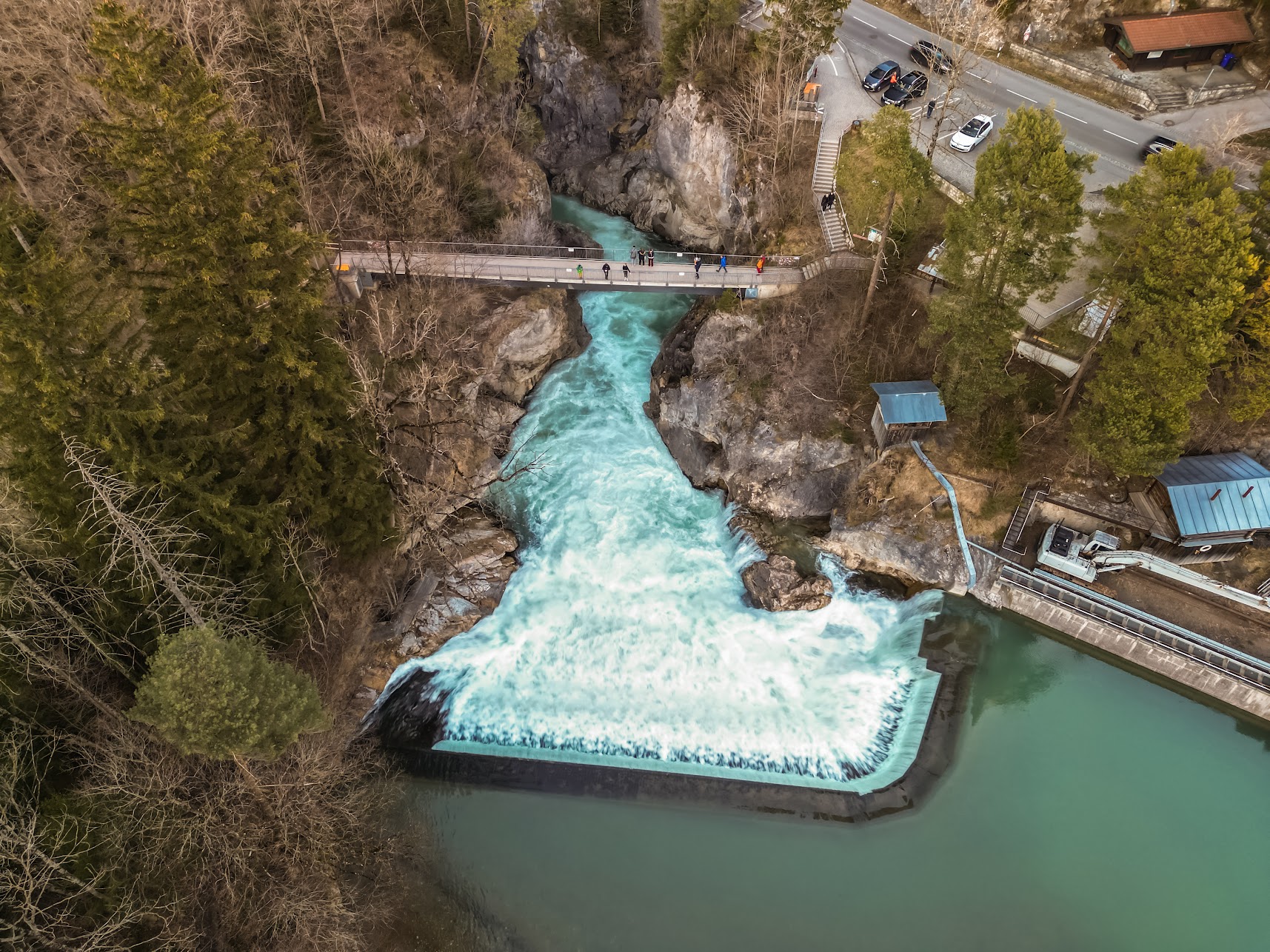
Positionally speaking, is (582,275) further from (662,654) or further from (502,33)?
(662,654)

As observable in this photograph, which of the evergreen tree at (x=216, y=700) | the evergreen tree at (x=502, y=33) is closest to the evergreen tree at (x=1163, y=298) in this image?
the evergreen tree at (x=216, y=700)

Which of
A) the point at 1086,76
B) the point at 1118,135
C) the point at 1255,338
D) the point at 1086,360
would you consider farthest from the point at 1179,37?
the point at 1255,338

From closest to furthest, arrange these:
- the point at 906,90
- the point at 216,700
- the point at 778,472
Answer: the point at 216,700
the point at 778,472
the point at 906,90

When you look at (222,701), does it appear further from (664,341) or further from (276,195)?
(664,341)

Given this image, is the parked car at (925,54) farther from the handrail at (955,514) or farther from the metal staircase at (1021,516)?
the metal staircase at (1021,516)

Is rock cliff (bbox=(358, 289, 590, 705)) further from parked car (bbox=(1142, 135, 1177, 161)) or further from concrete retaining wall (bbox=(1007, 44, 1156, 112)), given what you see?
parked car (bbox=(1142, 135, 1177, 161))
